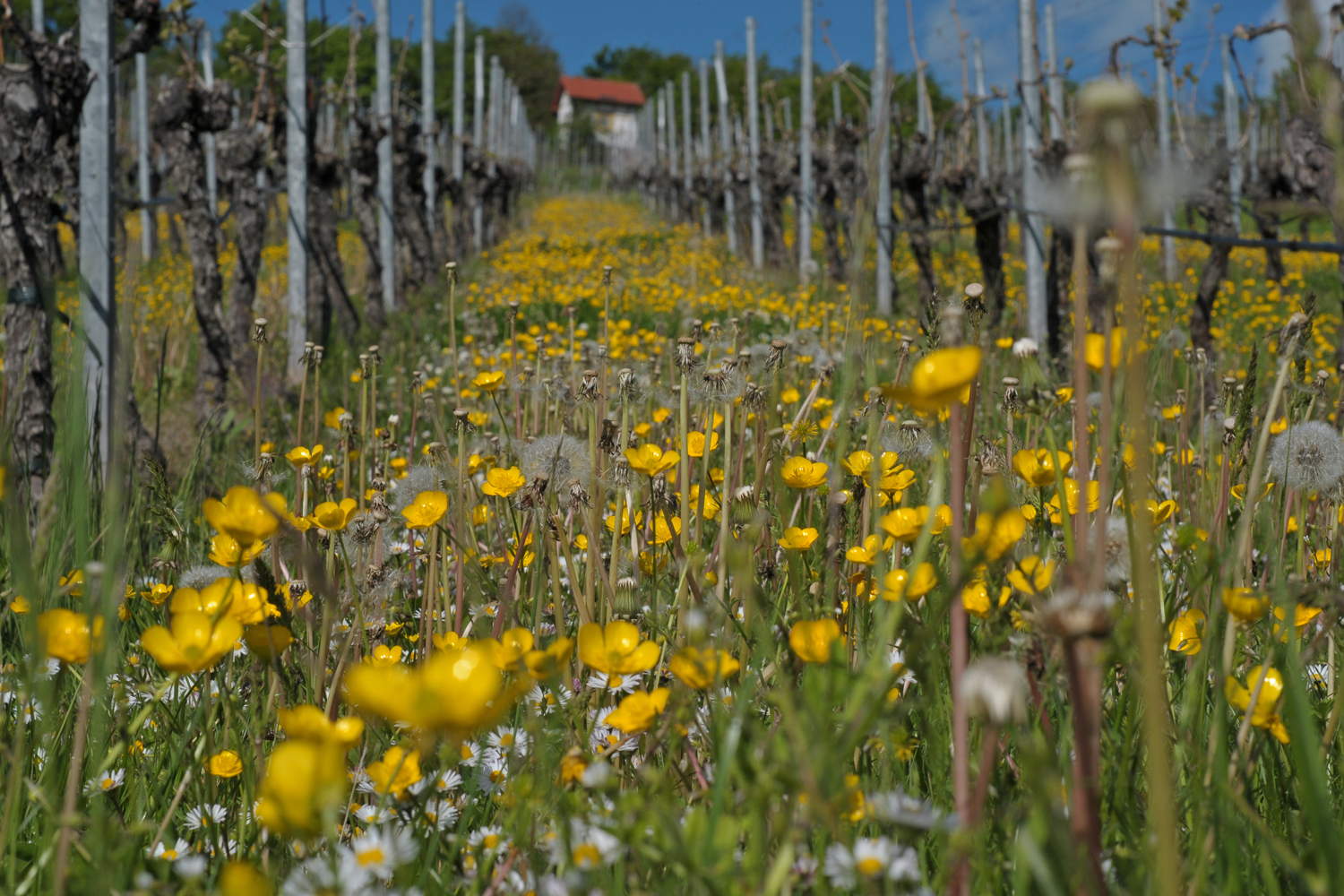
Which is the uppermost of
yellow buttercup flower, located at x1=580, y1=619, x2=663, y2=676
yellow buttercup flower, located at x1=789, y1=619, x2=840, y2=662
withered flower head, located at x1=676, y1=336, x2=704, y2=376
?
withered flower head, located at x1=676, y1=336, x2=704, y2=376

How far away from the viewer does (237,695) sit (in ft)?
3.59

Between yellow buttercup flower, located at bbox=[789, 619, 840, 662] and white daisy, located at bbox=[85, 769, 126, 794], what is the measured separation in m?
0.56

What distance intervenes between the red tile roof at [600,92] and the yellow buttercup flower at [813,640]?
6453cm

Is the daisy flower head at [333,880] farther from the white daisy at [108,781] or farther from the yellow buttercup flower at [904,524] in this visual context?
the yellow buttercup flower at [904,524]

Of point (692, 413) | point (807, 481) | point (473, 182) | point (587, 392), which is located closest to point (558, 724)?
point (807, 481)

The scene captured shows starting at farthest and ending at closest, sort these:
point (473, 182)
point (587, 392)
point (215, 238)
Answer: point (473, 182) < point (215, 238) < point (587, 392)

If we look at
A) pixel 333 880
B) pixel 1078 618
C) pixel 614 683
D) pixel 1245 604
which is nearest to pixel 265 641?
pixel 333 880

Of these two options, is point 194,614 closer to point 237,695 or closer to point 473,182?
point 237,695

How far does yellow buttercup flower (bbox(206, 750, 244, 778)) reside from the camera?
845mm

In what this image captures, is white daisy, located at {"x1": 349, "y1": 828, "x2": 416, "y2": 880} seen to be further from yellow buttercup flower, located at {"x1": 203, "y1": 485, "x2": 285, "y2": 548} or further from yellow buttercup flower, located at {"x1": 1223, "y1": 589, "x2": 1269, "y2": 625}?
yellow buttercup flower, located at {"x1": 1223, "y1": 589, "x2": 1269, "y2": 625}

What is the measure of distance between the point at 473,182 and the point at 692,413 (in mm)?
14174

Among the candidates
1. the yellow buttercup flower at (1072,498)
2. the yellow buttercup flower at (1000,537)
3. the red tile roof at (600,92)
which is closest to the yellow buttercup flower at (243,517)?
the yellow buttercup flower at (1000,537)

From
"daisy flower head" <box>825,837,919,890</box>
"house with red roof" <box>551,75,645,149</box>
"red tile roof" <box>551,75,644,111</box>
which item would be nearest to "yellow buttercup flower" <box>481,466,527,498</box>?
"daisy flower head" <box>825,837,919,890</box>

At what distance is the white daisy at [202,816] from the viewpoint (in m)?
0.81
